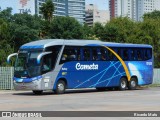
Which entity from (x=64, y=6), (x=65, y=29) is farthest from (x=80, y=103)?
(x=64, y=6)

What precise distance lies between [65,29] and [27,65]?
125ft

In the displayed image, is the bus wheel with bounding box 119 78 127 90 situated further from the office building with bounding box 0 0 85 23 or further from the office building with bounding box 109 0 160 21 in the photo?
the office building with bounding box 109 0 160 21

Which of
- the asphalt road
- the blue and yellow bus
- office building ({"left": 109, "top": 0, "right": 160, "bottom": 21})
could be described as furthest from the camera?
office building ({"left": 109, "top": 0, "right": 160, "bottom": 21})

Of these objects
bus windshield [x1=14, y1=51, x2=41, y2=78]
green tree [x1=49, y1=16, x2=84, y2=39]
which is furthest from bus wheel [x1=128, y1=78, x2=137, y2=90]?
green tree [x1=49, y1=16, x2=84, y2=39]

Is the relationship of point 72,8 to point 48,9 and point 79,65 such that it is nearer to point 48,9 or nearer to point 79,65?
point 48,9

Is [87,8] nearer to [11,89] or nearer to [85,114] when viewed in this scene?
[11,89]

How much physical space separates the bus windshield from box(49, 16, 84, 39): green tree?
36.2 metres

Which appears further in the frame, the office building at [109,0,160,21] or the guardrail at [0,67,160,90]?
the office building at [109,0,160,21]

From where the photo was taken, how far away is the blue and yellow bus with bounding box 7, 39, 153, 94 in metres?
26.1

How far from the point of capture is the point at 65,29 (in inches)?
2525

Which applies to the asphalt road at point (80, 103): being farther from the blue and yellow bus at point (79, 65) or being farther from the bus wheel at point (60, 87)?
the bus wheel at point (60, 87)

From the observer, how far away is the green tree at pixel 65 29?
6316 cm

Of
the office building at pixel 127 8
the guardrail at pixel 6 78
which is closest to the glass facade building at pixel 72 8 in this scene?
the office building at pixel 127 8

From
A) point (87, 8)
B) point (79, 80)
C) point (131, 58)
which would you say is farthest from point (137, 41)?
point (87, 8)
